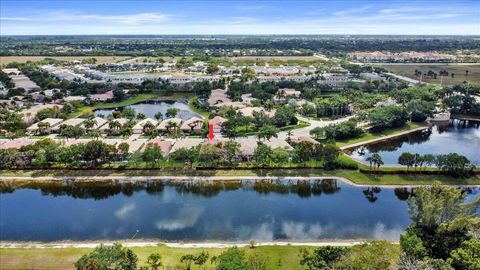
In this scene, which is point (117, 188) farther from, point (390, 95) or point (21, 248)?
point (390, 95)

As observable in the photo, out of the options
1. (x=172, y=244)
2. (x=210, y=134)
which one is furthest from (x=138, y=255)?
(x=210, y=134)

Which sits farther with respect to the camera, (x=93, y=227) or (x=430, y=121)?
(x=430, y=121)

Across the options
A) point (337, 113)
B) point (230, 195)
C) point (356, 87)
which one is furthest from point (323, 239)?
point (356, 87)

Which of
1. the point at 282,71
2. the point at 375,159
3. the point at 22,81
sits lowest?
the point at 375,159

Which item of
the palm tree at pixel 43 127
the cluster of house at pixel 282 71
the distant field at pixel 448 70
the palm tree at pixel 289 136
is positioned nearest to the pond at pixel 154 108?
the palm tree at pixel 43 127

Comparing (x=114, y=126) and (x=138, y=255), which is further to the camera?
(x=114, y=126)

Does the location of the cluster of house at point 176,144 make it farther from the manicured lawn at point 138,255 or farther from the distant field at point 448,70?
the distant field at point 448,70

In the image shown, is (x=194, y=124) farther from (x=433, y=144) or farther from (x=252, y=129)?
(x=433, y=144)
